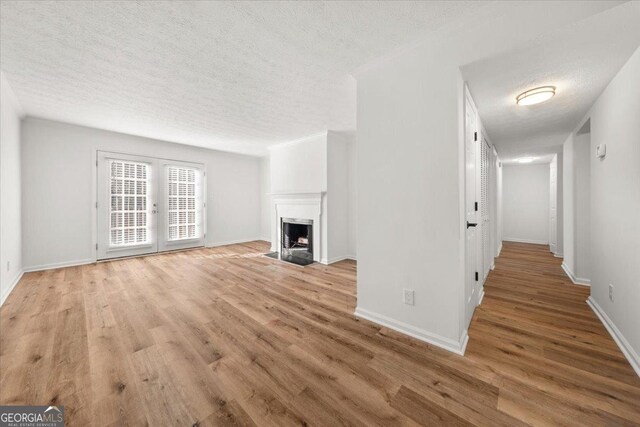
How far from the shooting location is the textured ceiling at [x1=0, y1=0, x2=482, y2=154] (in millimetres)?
1645

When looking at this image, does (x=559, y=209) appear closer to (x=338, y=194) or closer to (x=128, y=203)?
(x=338, y=194)

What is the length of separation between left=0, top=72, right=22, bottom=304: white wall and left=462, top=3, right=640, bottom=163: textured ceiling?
4.73 meters

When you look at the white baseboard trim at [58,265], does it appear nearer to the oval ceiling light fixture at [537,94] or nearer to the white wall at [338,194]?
the white wall at [338,194]

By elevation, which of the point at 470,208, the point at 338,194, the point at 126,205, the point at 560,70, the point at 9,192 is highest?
the point at 560,70

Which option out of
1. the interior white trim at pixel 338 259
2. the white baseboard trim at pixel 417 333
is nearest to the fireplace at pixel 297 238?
the interior white trim at pixel 338 259

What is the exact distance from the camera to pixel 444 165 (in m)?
1.82

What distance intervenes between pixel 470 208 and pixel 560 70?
4.13 feet

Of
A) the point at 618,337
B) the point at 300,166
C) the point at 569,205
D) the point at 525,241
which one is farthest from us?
the point at 525,241

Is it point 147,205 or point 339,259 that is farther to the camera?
point 147,205

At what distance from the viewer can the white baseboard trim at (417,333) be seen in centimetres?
180

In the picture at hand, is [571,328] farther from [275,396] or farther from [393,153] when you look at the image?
[275,396]

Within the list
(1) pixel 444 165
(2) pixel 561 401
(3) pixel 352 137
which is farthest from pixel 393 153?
(3) pixel 352 137

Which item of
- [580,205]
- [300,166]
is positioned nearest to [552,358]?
[580,205]

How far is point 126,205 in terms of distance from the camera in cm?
476
